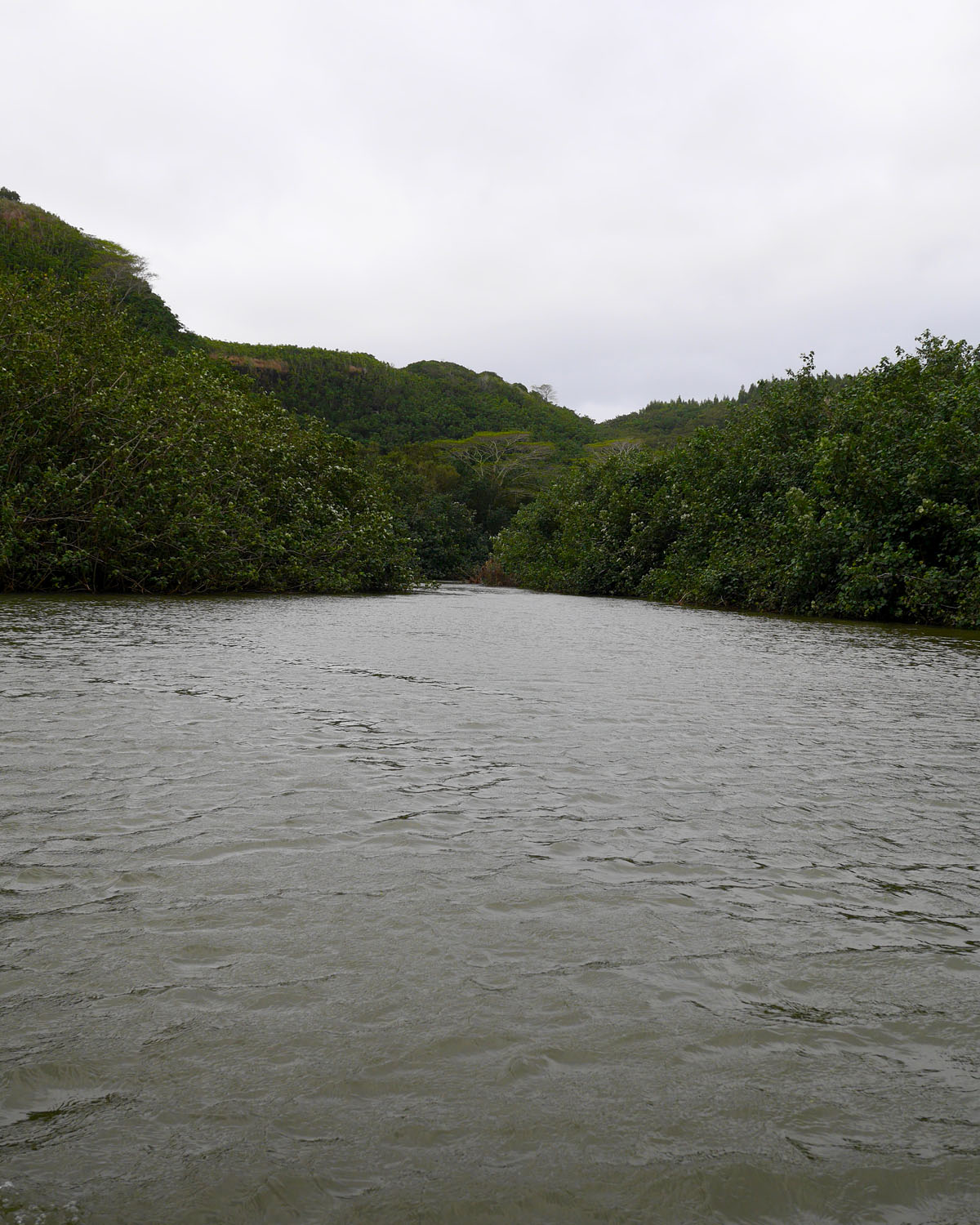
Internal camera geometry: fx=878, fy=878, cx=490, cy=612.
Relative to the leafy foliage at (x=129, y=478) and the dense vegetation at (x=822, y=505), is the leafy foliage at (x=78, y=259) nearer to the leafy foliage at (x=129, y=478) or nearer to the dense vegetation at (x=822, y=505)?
the leafy foliage at (x=129, y=478)

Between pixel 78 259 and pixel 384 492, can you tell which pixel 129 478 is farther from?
pixel 78 259

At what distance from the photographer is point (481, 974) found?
7.61 feet

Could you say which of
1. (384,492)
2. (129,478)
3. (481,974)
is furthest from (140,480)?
(481,974)

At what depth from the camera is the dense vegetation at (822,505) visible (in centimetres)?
1695

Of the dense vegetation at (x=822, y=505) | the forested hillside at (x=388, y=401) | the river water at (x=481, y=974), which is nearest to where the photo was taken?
the river water at (x=481, y=974)

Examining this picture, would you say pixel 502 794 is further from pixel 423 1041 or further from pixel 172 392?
pixel 172 392

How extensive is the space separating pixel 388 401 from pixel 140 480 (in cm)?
6758

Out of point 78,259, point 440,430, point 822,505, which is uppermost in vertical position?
point 78,259

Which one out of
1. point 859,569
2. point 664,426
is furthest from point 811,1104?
point 664,426

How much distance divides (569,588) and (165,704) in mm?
32691

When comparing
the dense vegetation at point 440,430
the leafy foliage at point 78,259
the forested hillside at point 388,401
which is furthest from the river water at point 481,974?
the forested hillside at point 388,401

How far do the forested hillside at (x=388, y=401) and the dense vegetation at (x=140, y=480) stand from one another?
4524 cm

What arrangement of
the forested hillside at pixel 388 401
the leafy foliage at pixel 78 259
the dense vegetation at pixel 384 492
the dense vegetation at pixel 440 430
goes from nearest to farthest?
the dense vegetation at pixel 384 492 → the leafy foliage at pixel 78 259 → the dense vegetation at pixel 440 430 → the forested hillside at pixel 388 401

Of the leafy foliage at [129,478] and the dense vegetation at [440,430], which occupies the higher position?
the dense vegetation at [440,430]
